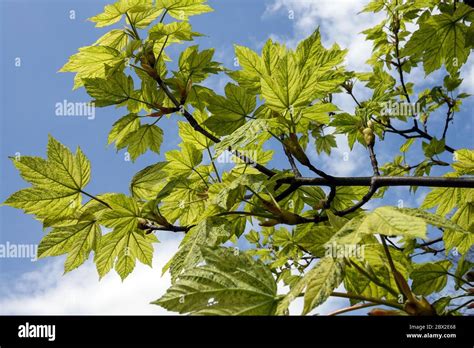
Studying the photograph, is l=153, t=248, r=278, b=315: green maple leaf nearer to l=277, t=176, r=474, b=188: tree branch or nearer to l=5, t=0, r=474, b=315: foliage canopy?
l=5, t=0, r=474, b=315: foliage canopy

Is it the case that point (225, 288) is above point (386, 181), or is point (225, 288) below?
below

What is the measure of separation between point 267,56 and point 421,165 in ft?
4.22

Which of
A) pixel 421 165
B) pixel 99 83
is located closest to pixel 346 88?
pixel 421 165

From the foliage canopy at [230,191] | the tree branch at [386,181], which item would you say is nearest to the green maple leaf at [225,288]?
the foliage canopy at [230,191]

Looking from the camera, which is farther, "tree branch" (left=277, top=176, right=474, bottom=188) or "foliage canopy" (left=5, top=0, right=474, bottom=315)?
"tree branch" (left=277, top=176, right=474, bottom=188)

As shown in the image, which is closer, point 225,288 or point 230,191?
point 225,288

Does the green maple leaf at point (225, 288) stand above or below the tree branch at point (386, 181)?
below

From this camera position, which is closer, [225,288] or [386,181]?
[225,288]

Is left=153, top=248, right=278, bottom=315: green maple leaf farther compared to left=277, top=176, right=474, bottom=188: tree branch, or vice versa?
left=277, top=176, right=474, bottom=188: tree branch

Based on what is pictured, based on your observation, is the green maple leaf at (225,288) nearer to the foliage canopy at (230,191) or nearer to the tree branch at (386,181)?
the foliage canopy at (230,191)

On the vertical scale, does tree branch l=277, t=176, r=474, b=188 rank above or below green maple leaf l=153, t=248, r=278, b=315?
above

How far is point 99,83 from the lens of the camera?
1353mm

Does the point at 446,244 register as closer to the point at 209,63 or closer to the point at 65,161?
the point at 209,63

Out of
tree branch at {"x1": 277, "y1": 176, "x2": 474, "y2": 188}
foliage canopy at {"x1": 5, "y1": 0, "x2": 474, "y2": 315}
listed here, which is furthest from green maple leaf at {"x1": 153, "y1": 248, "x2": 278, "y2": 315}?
tree branch at {"x1": 277, "y1": 176, "x2": 474, "y2": 188}
